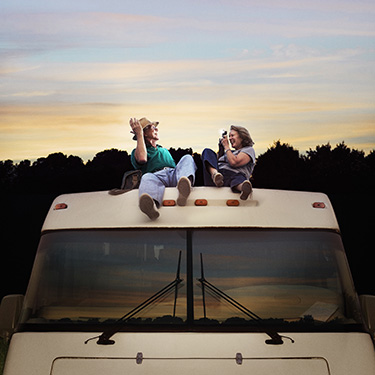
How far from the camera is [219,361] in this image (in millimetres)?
5738

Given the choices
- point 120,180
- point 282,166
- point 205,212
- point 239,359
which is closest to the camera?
point 239,359

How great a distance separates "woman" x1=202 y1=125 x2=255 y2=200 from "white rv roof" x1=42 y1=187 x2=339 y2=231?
12 cm

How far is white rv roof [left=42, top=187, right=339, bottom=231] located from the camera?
6.31 metres

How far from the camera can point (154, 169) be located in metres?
7.98

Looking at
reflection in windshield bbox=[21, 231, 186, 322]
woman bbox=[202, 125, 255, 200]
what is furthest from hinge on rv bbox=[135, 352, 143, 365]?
woman bbox=[202, 125, 255, 200]

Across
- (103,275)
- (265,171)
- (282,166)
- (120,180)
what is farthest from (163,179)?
(265,171)

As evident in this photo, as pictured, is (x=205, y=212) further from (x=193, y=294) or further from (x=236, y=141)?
(x=236, y=141)

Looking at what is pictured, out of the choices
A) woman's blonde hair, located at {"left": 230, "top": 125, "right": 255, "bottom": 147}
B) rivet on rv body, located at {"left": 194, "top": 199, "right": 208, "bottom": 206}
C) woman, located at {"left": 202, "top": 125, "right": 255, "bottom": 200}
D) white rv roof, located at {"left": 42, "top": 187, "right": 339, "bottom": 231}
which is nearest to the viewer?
white rv roof, located at {"left": 42, "top": 187, "right": 339, "bottom": 231}

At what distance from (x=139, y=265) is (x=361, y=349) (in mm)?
1653

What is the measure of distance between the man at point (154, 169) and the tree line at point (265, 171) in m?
52.7

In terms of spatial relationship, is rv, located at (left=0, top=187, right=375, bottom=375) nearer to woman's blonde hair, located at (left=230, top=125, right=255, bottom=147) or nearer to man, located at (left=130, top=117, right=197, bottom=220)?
man, located at (left=130, top=117, right=197, bottom=220)

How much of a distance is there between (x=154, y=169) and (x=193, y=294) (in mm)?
2199

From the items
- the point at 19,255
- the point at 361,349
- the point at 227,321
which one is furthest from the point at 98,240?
the point at 19,255

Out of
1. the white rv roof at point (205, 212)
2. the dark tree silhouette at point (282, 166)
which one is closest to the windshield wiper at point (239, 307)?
the white rv roof at point (205, 212)
